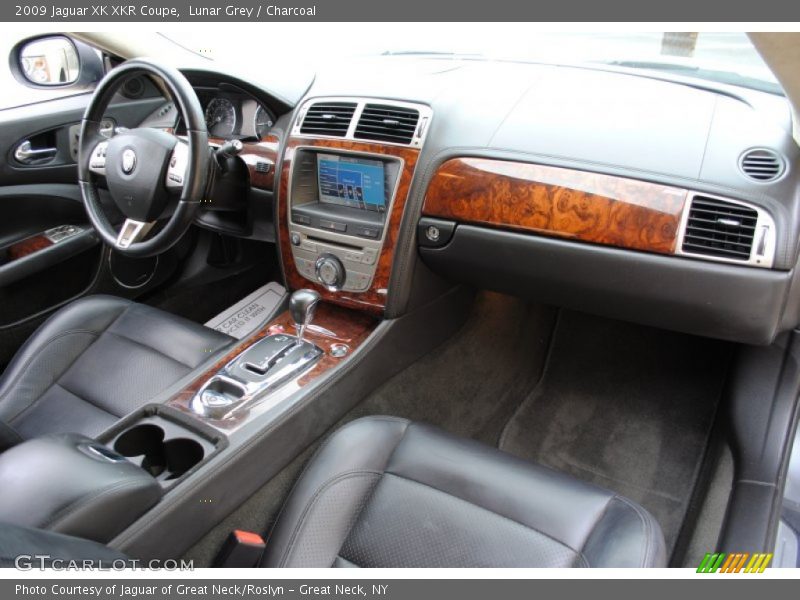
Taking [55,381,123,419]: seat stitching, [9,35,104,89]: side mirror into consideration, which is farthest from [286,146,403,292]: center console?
[9,35,104,89]: side mirror

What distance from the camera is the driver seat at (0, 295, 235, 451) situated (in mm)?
1542

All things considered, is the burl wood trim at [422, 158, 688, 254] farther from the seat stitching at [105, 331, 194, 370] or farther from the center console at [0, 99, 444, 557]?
the seat stitching at [105, 331, 194, 370]

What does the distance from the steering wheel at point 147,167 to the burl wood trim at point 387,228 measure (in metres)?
0.24

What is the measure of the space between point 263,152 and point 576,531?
1.33 meters

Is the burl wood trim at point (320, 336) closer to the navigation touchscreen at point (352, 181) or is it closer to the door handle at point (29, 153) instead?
the navigation touchscreen at point (352, 181)

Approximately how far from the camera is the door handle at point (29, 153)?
2.05 meters

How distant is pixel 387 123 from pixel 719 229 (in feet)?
2.61

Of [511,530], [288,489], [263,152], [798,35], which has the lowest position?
[288,489]

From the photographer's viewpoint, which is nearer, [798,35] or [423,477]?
[798,35]

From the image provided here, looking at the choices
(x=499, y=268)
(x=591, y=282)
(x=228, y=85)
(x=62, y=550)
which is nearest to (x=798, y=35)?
(x=591, y=282)

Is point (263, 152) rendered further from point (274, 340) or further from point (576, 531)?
point (576, 531)

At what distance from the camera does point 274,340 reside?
1645 mm

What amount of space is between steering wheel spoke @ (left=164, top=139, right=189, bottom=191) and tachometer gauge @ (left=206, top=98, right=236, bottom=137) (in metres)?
0.45

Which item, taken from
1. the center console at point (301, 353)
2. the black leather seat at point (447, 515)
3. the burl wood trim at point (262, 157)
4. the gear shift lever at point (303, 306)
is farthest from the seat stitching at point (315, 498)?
the burl wood trim at point (262, 157)
